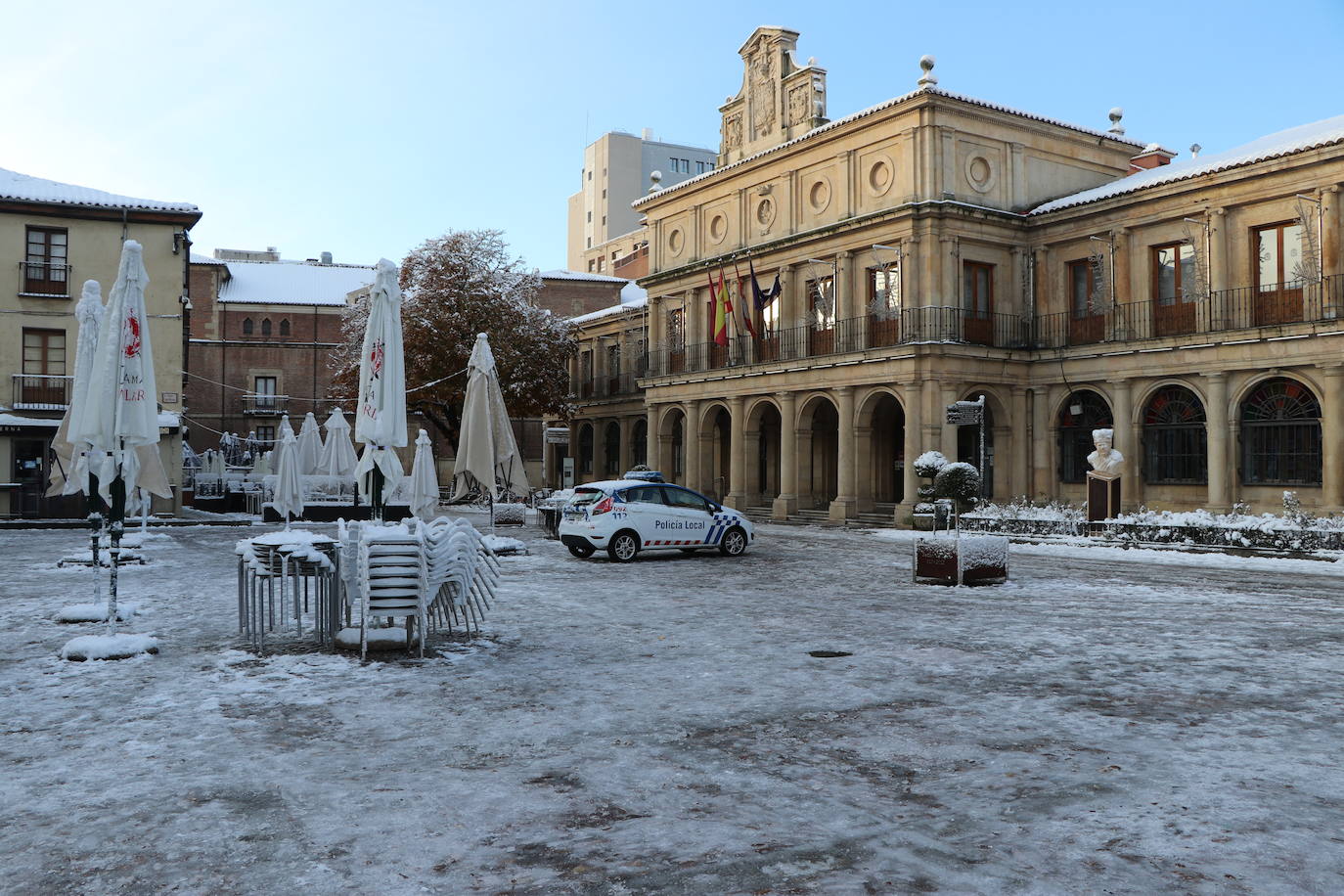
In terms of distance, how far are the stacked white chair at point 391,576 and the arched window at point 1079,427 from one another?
2395cm

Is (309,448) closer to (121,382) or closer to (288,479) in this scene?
(288,479)

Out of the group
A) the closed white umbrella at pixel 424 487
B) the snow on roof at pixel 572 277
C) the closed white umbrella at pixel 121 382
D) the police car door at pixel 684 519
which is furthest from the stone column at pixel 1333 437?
the snow on roof at pixel 572 277

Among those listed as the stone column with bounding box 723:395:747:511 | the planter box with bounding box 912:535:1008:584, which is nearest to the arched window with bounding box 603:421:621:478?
the stone column with bounding box 723:395:747:511

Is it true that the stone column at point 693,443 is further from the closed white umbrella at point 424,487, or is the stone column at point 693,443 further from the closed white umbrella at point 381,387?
the closed white umbrella at point 381,387

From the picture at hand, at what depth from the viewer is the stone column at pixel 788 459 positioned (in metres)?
33.4

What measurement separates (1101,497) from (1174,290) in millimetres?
8194

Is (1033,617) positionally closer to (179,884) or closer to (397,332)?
(397,332)

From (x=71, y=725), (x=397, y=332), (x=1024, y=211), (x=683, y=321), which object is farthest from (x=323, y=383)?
(x=71, y=725)

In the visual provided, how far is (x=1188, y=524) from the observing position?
65.9ft

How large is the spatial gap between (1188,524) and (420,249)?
112 feet

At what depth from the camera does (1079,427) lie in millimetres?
29328

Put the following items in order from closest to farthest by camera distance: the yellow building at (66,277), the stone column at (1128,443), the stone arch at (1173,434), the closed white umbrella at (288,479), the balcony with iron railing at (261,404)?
the closed white umbrella at (288,479)
the stone arch at (1173,434)
the stone column at (1128,443)
the yellow building at (66,277)
the balcony with iron railing at (261,404)

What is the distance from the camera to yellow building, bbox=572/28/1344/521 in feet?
81.6

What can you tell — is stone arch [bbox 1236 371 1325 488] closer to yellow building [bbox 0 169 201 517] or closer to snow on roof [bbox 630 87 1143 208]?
snow on roof [bbox 630 87 1143 208]
